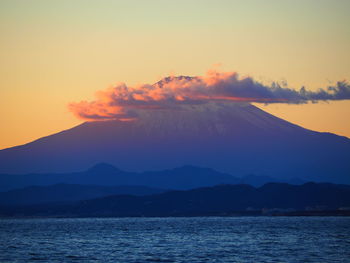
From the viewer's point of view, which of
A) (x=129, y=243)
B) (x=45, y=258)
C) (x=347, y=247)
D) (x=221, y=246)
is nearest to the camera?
(x=45, y=258)

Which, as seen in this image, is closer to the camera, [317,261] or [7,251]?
[317,261]

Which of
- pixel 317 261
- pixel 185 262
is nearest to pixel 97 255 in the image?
pixel 185 262

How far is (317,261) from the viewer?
79.7 m

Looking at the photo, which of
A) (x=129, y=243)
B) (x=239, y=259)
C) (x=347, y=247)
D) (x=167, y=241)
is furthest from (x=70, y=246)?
(x=347, y=247)

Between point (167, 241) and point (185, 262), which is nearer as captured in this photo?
point (185, 262)


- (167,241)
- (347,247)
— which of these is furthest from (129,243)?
(347,247)

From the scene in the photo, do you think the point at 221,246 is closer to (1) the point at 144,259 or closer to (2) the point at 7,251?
(1) the point at 144,259

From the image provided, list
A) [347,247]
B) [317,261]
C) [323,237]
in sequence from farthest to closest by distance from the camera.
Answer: [323,237]
[347,247]
[317,261]

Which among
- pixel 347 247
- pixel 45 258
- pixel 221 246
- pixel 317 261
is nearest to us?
pixel 317 261

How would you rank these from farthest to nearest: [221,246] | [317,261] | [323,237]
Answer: [323,237], [221,246], [317,261]

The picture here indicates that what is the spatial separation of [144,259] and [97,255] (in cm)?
832

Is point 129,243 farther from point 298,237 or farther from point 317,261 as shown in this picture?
point 317,261

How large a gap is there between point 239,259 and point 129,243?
3178 cm

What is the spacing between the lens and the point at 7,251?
97875 millimetres
